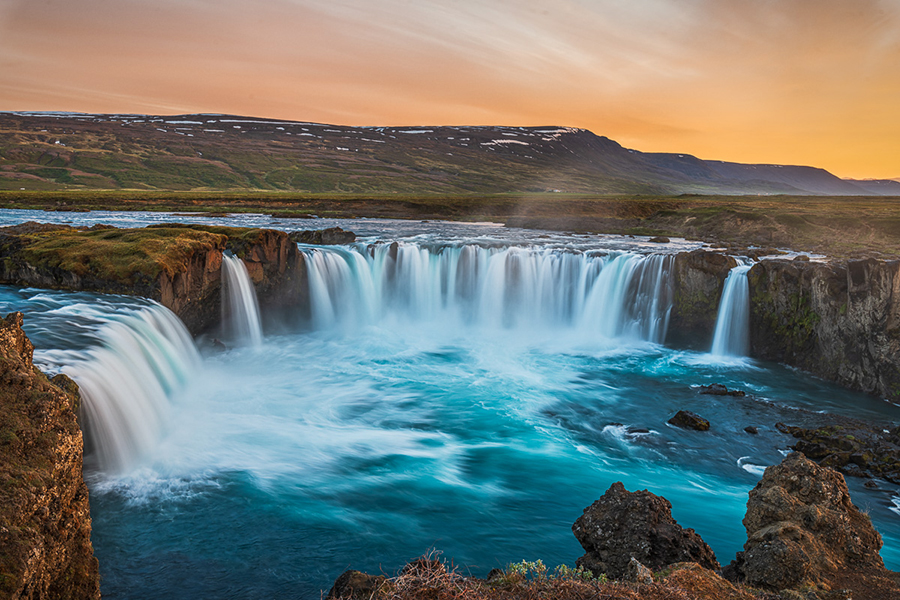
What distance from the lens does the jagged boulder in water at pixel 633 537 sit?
7.05 meters

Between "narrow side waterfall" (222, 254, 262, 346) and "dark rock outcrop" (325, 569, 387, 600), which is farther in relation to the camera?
"narrow side waterfall" (222, 254, 262, 346)

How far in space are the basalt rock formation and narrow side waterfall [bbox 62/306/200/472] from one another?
222 centimetres

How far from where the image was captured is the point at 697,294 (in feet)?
82.4

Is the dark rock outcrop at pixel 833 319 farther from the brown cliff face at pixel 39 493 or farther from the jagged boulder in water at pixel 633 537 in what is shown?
the brown cliff face at pixel 39 493

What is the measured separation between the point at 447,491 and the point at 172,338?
10522 millimetres

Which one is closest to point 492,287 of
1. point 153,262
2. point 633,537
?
point 153,262

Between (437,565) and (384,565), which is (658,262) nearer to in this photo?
(384,565)

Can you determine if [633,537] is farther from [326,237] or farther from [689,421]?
[326,237]

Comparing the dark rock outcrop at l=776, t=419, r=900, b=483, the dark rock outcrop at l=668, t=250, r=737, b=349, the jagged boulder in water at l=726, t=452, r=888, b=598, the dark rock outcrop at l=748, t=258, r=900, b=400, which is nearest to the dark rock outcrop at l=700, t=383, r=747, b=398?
the dark rock outcrop at l=776, t=419, r=900, b=483

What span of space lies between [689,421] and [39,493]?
15655 mm

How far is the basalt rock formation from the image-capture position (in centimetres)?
1842

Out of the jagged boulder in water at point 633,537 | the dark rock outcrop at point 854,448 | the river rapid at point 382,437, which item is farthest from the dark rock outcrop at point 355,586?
the dark rock outcrop at point 854,448

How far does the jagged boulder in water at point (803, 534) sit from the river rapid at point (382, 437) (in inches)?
140

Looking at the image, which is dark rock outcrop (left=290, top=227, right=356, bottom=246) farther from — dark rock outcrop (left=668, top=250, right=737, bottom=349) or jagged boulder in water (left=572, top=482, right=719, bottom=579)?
jagged boulder in water (left=572, top=482, right=719, bottom=579)
